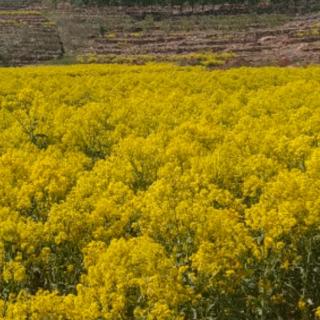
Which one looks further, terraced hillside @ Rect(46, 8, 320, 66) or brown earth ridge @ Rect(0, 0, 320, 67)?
brown earth ridge @ Rect(0, 0, 320, 67)

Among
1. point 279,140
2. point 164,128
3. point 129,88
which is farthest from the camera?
point 129,88

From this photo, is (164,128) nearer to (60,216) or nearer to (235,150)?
(235,150)

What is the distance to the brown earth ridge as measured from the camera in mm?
76688

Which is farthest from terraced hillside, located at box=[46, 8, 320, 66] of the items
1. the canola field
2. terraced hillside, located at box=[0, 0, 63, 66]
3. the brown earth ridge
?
the canola field

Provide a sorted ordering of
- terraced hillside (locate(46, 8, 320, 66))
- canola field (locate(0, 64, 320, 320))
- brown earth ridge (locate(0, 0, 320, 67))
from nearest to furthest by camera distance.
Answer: canola field (locate(0, 64, 320, 320)) < terraced hillside (locate(46, 8, 320, 66)) < brown earth ridge (locate(0, 0, 320, 67))

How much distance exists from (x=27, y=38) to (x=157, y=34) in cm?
1921

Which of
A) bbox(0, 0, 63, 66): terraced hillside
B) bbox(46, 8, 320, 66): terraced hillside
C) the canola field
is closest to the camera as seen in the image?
the canola field

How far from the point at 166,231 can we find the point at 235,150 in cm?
457

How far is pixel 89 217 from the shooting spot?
13.0m

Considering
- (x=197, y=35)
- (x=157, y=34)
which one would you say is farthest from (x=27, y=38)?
(x=197, y=35)

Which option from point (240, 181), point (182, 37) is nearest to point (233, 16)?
point (182, 37)

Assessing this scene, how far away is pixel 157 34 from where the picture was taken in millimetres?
100750

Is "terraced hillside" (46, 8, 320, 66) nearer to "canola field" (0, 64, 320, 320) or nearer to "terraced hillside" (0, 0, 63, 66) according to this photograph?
"terraced hillside" (0, 0, 63, 66)

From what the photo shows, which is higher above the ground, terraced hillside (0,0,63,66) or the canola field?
the canola field
